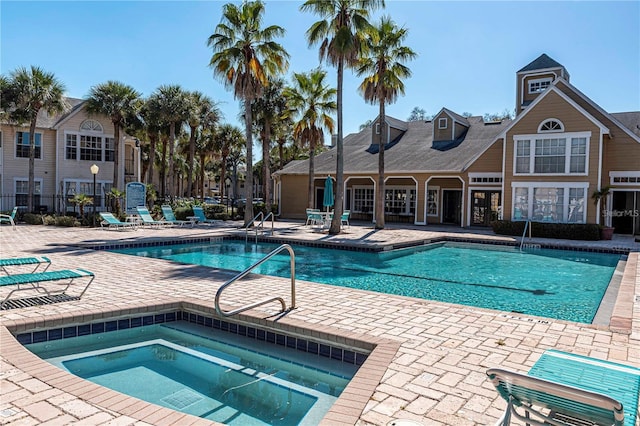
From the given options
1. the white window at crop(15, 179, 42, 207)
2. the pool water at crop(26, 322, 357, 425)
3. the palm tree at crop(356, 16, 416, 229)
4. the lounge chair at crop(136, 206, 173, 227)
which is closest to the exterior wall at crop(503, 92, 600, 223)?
the palm tree at crop(356, 16, 416, 229)

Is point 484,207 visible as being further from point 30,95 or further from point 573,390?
point 30,95

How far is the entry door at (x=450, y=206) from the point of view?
92.4ft

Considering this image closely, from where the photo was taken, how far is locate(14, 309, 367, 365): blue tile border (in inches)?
213

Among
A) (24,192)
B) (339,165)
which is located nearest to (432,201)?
(339,165)

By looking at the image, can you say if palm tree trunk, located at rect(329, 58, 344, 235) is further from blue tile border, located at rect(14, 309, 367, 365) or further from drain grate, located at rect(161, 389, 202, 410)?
drain grate, located at rect(161, 389, 202, 410)

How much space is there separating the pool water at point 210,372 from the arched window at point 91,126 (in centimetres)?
2753

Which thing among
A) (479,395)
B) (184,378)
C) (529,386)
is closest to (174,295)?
(184,378)

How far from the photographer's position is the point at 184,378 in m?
5.18

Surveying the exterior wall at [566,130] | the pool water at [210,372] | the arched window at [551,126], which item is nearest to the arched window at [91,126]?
the exterior wall at [566,130]

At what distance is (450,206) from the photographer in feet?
93.5

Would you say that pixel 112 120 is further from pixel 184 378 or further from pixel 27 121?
pixel 184 378

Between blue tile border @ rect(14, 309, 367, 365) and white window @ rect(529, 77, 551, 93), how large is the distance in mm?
28712

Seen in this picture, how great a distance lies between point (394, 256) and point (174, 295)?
353 inches

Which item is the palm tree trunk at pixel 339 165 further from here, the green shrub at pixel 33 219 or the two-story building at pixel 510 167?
the green shrub at pixel 33 219
